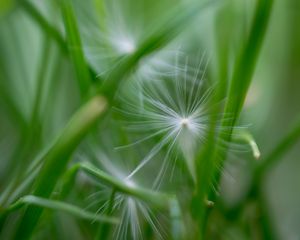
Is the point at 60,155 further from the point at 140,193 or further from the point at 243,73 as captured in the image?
the point at 243,73

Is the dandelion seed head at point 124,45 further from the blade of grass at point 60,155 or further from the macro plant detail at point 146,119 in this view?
the blade of grass at point 60,155

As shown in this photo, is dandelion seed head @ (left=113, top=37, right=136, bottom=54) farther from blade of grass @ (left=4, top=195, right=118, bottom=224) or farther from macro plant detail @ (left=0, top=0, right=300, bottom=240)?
blade of grass @ (left=4, top=195, right=118, bottom=224)

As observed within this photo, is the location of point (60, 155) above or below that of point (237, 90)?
below

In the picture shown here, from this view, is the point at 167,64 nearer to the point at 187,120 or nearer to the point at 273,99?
the point at 187,120

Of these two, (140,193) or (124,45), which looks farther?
(124,45)

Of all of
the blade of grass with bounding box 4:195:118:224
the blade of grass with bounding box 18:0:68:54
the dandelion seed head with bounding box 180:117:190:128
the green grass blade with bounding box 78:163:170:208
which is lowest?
the blade of grass with bounding box 4:195:118:224

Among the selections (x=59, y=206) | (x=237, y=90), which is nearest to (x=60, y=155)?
(x=59, y=206)

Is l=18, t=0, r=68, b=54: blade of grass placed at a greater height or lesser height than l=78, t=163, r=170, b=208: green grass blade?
greater

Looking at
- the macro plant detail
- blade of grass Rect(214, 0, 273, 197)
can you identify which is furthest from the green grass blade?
blade of grass Rect(214, 0, 273, 197)
